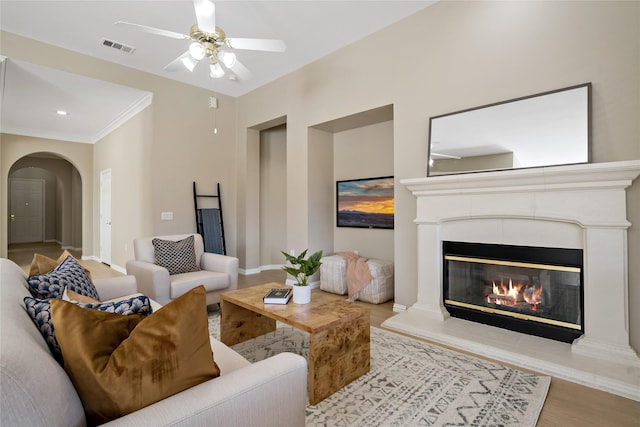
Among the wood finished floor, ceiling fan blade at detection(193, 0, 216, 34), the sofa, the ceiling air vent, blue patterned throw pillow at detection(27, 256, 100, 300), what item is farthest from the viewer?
the ceiling air vent

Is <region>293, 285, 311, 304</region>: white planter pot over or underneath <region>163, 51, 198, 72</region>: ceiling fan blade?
underneath

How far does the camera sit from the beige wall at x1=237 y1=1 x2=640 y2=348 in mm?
2273

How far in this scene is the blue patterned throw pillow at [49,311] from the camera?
0.95 m

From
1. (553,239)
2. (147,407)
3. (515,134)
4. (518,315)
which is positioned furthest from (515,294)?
(147,407)

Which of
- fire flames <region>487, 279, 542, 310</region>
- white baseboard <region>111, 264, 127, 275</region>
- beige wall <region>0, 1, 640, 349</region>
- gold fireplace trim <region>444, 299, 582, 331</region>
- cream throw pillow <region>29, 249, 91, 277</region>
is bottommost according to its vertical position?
white baseboard <region>111, 264, 127, 275</region>

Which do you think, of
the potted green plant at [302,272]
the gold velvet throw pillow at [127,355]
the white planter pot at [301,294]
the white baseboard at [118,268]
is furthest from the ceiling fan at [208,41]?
the white baseboard at [118,268]

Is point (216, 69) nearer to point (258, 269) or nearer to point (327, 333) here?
point (327, 333)

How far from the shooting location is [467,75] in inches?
119

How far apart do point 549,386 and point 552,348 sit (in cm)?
51

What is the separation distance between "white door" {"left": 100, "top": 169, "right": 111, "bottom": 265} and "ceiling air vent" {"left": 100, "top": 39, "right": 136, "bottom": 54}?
3.25m

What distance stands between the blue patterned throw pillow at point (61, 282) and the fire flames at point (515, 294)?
314cm

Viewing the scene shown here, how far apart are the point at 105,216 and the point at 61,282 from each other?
6141mm

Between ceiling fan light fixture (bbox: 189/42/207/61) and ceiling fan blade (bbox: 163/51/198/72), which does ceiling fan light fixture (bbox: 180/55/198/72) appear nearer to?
ceiling fan blade (bbox: 163/51/198/72)

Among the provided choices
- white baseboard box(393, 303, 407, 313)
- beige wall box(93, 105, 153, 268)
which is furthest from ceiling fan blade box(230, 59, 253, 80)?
white baseboard box(393, 303, 407, 313)
